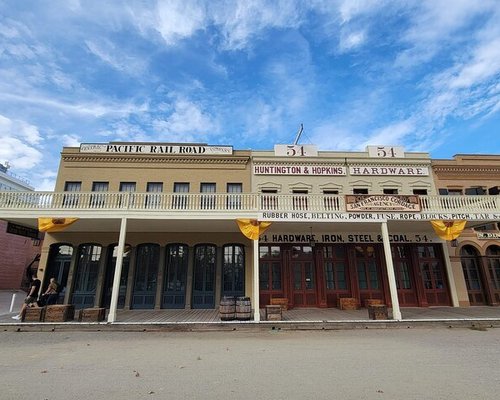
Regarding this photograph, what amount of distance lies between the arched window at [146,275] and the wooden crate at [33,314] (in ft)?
13.4

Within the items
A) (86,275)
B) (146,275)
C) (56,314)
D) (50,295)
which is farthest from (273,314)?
(86,275)

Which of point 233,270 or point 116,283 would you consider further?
point 233,270

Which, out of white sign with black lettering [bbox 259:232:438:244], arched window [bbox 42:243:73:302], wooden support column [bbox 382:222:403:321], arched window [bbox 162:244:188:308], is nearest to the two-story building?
arched window [bbox 42:243:73:302]

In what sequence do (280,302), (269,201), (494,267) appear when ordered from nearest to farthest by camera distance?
1. (269,201)
2. (280,302)
3. (494,267)

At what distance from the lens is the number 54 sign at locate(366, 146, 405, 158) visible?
15607mm

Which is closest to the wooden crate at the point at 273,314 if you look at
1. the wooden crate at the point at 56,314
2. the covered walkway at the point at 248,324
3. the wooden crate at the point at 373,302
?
the covered walkway at the point at 248,324

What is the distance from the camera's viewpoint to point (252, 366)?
5.41m

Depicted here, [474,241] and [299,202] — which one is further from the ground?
[299,202]

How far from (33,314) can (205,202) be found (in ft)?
23.3

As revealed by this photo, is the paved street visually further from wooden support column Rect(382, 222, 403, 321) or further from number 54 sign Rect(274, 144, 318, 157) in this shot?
number 54 sign Rect(274, 144, 318, 157)

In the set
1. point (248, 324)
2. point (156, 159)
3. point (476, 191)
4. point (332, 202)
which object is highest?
point (156, 159)

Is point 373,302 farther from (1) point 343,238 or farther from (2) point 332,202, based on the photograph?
(2) point 332,202

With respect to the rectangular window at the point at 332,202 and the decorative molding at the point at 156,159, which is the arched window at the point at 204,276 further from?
the rectangular window at the point at 332,202

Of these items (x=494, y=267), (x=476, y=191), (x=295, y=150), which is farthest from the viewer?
(x=295, y=150)
